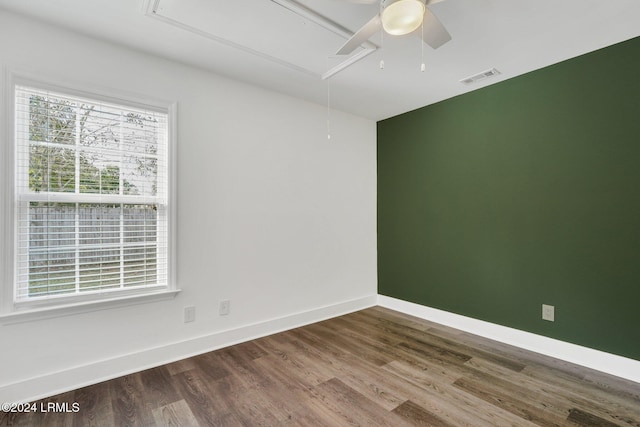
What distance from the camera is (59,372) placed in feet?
6.97

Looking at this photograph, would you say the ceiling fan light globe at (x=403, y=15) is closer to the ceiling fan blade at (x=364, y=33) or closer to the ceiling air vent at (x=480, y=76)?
the ceiling fan blade at (x=364, y=33)

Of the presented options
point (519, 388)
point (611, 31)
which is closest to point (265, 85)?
point (611, 31)

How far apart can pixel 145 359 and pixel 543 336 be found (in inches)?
133

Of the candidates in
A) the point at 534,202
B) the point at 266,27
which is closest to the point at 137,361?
the point at 266,27

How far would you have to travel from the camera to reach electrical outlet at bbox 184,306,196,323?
267 cm

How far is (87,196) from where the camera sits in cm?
226

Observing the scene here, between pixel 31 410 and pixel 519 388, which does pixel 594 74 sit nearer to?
pixel 519 388

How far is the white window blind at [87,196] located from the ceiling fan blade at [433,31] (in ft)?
6.92

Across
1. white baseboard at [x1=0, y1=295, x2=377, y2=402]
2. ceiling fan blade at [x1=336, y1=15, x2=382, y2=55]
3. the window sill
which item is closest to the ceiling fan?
ceiling fan blade at [x1=336, y1=15, x2=382, y2=55]

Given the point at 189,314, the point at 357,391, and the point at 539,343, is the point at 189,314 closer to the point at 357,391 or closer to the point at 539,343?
the point at 357,391

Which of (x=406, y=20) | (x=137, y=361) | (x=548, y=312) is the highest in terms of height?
(x=406, y=20)

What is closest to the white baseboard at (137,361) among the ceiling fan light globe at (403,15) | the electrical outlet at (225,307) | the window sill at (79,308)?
the electrical outlet at (225,307)

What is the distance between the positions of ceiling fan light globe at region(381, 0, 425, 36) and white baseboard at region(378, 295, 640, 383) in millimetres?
2837

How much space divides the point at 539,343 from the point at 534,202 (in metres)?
1.27
